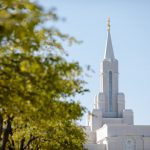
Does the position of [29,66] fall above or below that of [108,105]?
below

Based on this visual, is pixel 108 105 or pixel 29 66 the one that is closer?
pixel 29 66

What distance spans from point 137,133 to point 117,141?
4732 millimetres

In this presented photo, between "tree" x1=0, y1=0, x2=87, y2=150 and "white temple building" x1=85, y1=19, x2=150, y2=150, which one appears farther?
"white temple building" x1=85, y1=19, x2=150, y2=150

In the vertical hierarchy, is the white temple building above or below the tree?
above

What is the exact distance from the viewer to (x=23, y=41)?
1163 cm

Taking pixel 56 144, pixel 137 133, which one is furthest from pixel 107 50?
pixel 56 144

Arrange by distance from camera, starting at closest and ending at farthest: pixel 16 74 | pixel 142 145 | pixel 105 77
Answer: pixel 16 74 < pixel 142 145 < pixel 105 77

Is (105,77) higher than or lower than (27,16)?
higher

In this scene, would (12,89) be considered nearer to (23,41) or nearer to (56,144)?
(23,41)

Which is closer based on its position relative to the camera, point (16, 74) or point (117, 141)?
point (16, 74)

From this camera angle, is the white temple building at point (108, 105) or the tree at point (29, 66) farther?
the white temple building at point (108, 105)

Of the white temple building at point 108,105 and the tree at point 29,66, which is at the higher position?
the white temple building at point 108,105

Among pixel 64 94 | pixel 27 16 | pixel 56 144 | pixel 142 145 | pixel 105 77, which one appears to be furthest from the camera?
pixel 105 77

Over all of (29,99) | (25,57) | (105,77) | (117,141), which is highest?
(105,77)
